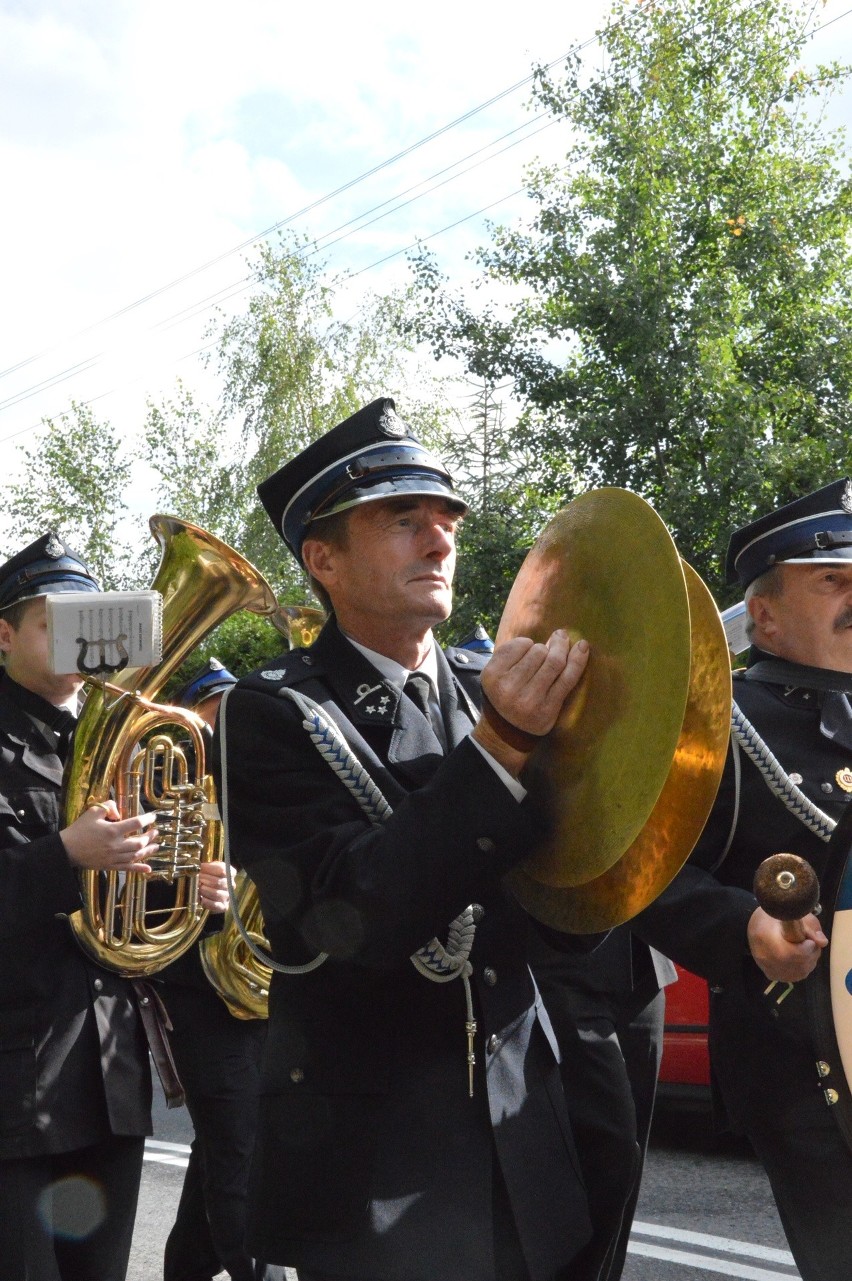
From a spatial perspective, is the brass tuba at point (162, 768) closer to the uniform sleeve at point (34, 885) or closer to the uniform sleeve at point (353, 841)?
the uniform sleeve at point (34, 885)

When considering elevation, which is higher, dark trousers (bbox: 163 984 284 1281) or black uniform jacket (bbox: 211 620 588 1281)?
black uniform jacket (bbox: 211 620 588 1281)

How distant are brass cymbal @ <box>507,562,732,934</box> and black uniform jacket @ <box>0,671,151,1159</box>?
1.75m

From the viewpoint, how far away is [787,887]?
213 cm

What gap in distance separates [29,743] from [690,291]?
1339cm

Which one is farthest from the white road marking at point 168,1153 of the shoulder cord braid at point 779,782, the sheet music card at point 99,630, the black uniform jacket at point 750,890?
the shoulder cord braid at point 779,782

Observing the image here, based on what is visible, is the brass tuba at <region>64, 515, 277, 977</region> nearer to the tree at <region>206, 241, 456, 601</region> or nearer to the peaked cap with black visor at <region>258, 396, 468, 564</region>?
the peaked cap with black visor at <region>258, 396, 468, 564</region>

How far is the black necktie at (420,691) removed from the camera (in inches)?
95.5

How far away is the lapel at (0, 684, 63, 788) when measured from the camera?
376 cm

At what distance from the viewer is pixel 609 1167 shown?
274cm

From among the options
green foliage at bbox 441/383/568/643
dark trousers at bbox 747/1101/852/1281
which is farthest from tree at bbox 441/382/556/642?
dark trousers at bbox 747/1101/852/1281

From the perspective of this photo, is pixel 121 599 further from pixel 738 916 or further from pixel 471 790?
pixel 471 790

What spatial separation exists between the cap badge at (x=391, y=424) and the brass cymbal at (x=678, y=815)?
637 millimetres

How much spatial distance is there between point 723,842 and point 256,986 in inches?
81.4

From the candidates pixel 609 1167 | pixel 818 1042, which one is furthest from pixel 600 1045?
pixel 818 1042
